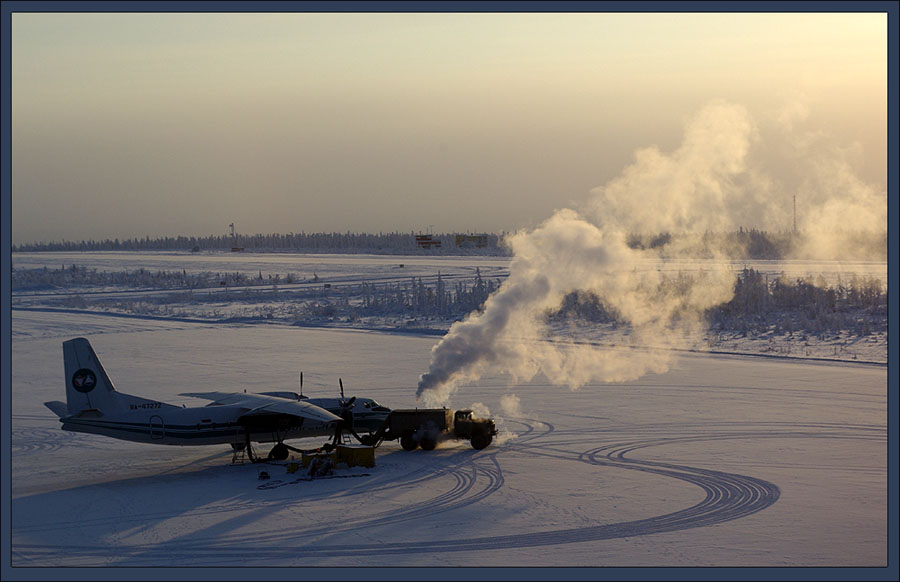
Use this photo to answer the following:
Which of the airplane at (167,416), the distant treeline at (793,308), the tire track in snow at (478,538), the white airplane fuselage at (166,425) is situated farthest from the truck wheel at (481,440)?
the distant treeline at (793,308)

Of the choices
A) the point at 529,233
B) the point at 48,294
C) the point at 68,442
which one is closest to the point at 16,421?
the point at 68,442

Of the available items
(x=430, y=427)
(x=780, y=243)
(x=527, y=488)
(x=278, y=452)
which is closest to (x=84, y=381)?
(x=278, y=452)

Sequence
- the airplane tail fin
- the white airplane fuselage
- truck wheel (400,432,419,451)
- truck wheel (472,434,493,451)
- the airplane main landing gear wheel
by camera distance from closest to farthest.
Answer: the white airplane fuselage
the airplane tail fin
the airplane main landing gear wheel
truck wheel (472,434,493,451)
truck wheel (400,432,419,451)

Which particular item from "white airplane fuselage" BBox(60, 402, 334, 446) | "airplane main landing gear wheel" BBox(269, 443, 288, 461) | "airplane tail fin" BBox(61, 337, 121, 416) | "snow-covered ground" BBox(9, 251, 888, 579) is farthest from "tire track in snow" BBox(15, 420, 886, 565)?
A: "airplane tail fin" BBox(61, 337, 121, 416)

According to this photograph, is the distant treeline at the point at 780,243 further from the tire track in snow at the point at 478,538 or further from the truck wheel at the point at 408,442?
the truck wheel at the point at 408,442

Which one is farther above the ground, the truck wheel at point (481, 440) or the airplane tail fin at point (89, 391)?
the airplane tail fin at point (89, 391)

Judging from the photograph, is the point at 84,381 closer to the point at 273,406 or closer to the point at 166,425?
the point at 166,425

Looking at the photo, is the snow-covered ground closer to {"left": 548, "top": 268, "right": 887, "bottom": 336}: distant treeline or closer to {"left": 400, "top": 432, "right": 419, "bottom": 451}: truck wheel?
{"left": 400, "top": 432, "right": 419, "bottom": 451}: truck wheel
